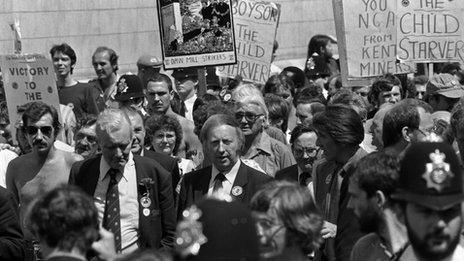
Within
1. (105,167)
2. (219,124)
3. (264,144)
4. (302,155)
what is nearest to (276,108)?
(264,144)

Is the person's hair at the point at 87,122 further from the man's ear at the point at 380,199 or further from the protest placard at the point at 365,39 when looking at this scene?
the man's ear at the point at 380,199

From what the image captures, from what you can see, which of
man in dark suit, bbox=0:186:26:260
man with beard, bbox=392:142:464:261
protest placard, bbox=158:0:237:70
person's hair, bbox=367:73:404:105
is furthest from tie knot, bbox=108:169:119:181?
person's hair, bbox=367:73:404:105

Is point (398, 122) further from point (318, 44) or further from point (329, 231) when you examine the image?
point (318, 44)

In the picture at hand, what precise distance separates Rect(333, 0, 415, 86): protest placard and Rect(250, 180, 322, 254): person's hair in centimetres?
862

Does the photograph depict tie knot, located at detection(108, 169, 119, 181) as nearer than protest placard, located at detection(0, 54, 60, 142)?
Yes

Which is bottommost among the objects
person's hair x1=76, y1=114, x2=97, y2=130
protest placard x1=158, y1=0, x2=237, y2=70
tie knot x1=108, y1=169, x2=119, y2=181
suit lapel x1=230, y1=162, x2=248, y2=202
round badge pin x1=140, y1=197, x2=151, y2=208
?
round badge pin x1=140, y1=197, x2=151, y2=208

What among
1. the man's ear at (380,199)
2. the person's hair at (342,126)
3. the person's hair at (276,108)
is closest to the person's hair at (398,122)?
the person's hair at (342,126)

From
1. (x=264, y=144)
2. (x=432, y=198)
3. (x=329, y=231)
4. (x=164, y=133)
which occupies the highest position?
(x=432, y=198)

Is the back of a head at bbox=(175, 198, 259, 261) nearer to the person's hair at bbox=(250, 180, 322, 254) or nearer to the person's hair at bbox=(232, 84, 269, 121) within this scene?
the person's hair at bbox=(250, 180, 322, 254)

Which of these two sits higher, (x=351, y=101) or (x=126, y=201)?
(x=351, y=101)

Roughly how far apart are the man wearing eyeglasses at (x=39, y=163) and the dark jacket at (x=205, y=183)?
3.75 ft

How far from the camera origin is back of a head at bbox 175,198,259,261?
4.50m

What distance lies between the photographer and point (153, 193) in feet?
30.1

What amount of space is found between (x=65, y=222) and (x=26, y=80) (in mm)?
7413
